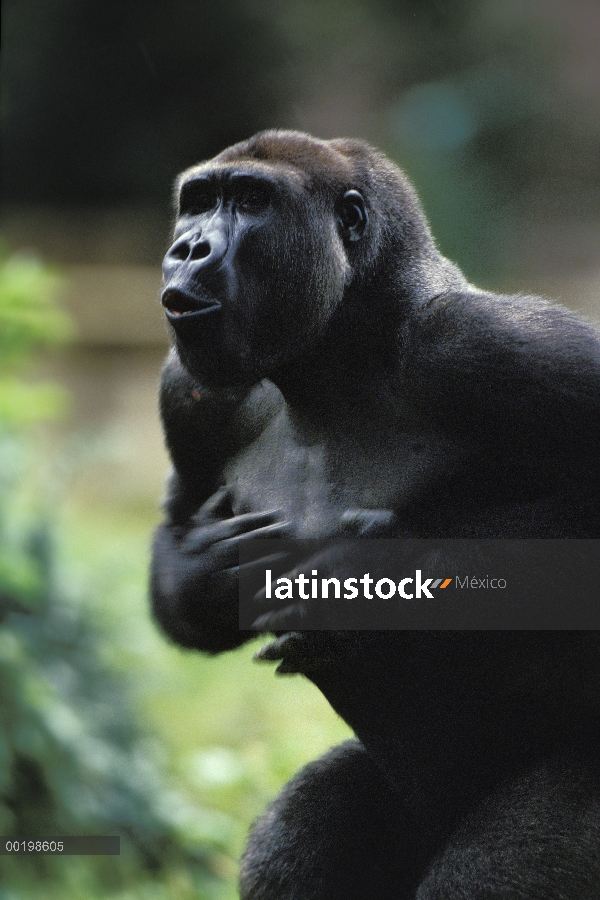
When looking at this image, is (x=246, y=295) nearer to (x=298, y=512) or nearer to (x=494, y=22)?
(x=298, y=512)

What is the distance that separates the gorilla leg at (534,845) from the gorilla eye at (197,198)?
78 cm

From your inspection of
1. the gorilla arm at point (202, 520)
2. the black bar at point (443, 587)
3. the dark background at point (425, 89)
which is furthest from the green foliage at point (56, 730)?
the black bar at point (443, 587)

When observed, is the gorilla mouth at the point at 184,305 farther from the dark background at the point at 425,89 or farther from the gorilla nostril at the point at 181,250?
the dark background at the point at 425,89

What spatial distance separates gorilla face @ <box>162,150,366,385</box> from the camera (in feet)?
3.81

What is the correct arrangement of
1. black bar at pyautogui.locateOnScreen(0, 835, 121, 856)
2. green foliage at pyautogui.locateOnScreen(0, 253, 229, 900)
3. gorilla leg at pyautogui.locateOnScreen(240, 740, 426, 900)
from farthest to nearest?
green foliage at pyautogui.locateOnScreen(0, 253, 229, 900) < black bar at pyautogui.locateOnScreen(0, 835, 121, 856) < gorilla leg at pyautogui.locateOnScreen(240, 740, 426, 900)

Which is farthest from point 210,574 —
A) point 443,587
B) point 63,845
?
point 63,845

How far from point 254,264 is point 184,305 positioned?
12cm

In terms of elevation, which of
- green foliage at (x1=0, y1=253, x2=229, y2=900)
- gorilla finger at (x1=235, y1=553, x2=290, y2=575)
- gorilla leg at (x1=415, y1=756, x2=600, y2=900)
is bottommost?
green foliage at (x1=0, y1=253, x2=229, y2=900)

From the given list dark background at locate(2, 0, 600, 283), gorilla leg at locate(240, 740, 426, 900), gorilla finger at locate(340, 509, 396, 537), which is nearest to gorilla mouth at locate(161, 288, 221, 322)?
gorilla finger at locate(340, 509, 396, 537)

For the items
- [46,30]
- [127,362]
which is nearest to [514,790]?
[46,30]

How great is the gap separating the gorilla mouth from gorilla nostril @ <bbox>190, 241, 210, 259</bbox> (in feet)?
0.21

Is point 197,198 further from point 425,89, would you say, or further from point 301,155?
point 425,89

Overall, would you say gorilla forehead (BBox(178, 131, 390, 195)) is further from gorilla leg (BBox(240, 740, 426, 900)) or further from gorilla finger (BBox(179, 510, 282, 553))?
gorilla leg (BBox(240, 740, 426, 900))

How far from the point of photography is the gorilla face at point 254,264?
45.7 inches
